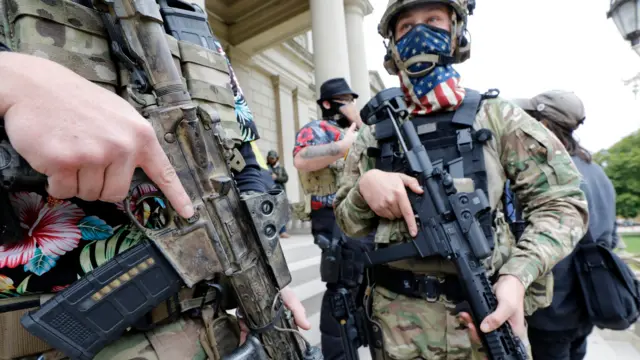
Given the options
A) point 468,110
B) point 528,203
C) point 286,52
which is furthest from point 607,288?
point 286,52

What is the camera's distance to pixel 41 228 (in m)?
0.75

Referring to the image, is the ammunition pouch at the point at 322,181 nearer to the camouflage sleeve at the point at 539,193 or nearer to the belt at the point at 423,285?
the belt at the point at 423,285

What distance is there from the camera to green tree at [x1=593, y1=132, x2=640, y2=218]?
25.4m

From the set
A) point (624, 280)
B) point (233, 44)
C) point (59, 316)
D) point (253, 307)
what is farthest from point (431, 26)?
point (233, 44)

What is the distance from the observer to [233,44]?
893 cm

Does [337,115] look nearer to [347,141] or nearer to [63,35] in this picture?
[347,141]

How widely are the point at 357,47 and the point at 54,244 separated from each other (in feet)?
28.8

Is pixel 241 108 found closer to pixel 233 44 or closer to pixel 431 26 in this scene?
pixel 431 26

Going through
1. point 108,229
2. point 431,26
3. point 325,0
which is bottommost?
point 108,229

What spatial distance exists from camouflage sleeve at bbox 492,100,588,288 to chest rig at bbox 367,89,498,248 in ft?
0.35

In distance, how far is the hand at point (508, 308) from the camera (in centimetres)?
108

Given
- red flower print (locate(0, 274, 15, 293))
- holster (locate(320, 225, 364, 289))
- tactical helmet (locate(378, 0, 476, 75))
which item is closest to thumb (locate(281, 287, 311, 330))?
red flower print (locate(0, 274, 15, 293))

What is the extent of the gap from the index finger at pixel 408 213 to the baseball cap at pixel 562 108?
4.56ft

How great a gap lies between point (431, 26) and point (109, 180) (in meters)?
1.42
